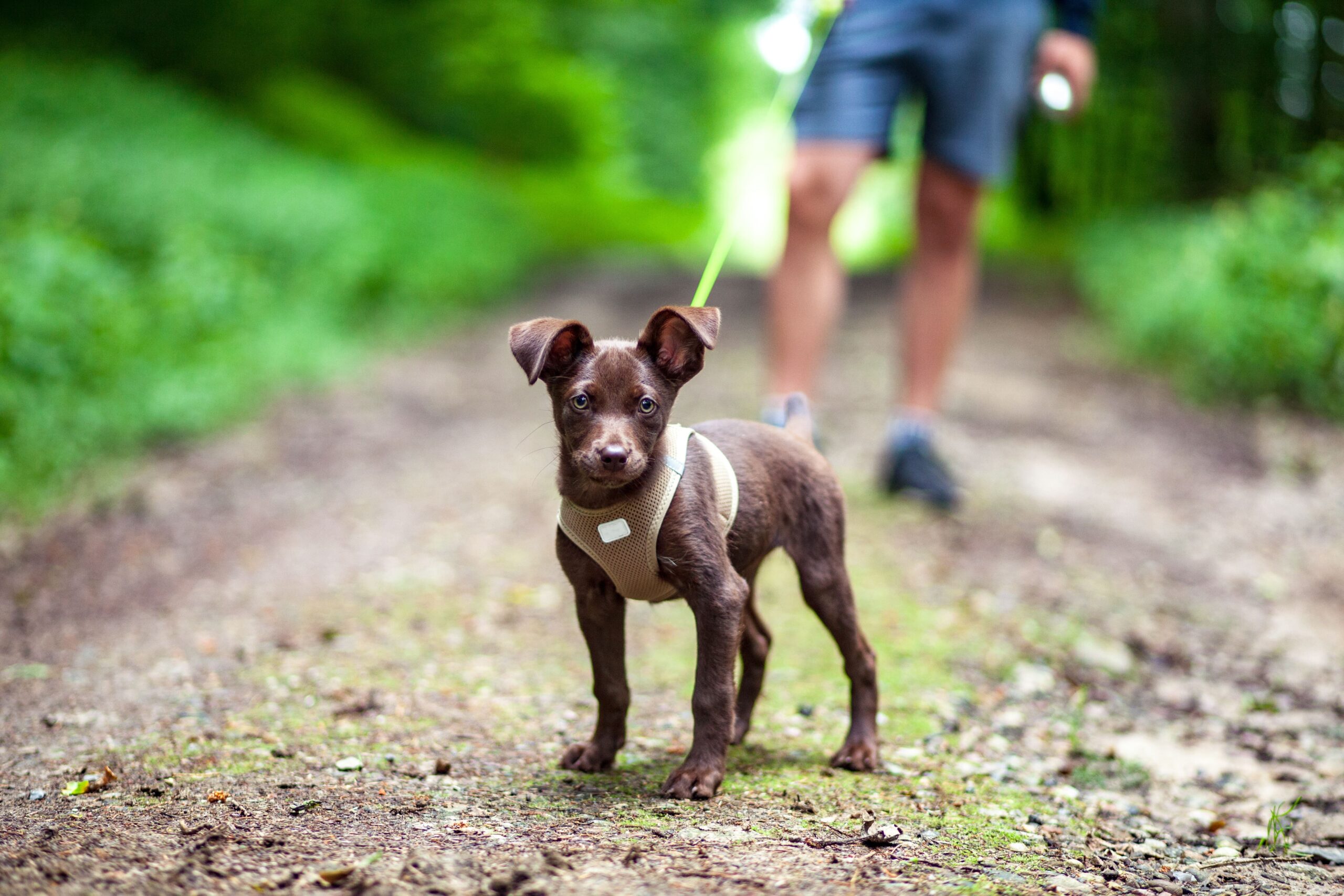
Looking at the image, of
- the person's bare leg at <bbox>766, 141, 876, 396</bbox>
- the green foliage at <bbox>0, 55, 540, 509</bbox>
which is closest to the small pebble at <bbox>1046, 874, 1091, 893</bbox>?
the person's bare leg at <bbox>766, 141, 876, 396</bbox>

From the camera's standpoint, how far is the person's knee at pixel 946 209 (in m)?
5.38

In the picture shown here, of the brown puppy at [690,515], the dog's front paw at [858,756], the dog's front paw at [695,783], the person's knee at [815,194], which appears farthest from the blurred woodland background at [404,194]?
the dog's front paw at [695,783]

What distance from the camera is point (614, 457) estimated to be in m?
2.58

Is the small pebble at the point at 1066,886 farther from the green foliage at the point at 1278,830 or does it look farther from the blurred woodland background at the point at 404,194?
the blurred woodland background at the point at 404,194

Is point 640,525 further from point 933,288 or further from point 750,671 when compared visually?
point 933,288

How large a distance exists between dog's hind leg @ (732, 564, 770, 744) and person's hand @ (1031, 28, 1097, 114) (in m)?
3.49

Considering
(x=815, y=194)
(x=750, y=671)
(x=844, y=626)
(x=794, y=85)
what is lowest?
(x=750, y=671)

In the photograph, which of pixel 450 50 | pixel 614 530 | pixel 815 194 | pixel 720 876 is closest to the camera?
pixel 720 876

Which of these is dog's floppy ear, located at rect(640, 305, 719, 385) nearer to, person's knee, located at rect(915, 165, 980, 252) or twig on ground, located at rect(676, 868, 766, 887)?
twig on ground, located at rect(676, 868, 766, 887)

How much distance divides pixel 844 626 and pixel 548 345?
1142 millimetres

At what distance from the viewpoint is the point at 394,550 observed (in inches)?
206

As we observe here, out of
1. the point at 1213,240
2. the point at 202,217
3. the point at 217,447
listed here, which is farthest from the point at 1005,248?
the point at 217,447

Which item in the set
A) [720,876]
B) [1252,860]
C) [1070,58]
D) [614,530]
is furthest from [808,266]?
[720,876]

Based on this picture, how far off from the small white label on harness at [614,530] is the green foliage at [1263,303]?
6.09m
